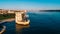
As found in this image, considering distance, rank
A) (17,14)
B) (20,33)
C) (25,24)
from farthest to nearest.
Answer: (17,14) → (25,24) → (20,33)

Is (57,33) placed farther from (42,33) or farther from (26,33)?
(26,33)

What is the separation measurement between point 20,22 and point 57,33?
14512 mm

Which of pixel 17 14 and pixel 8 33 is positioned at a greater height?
pixel 17 14

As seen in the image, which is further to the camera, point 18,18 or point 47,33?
point 18,18

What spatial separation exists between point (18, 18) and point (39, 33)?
45.9 feet

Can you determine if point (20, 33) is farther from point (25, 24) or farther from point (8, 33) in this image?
point (25, 24)

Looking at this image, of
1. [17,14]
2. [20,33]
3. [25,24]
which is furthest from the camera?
[17,14]

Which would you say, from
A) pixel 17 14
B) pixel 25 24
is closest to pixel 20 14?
pixel 17 14

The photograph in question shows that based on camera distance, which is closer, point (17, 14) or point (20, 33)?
point (20, 33)

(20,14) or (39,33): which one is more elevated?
(20,14)

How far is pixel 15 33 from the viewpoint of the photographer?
111 ft

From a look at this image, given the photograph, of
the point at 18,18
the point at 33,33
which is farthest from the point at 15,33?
the point at 18,18

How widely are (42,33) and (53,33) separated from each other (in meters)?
2.52

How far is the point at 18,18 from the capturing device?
46.8 metres
